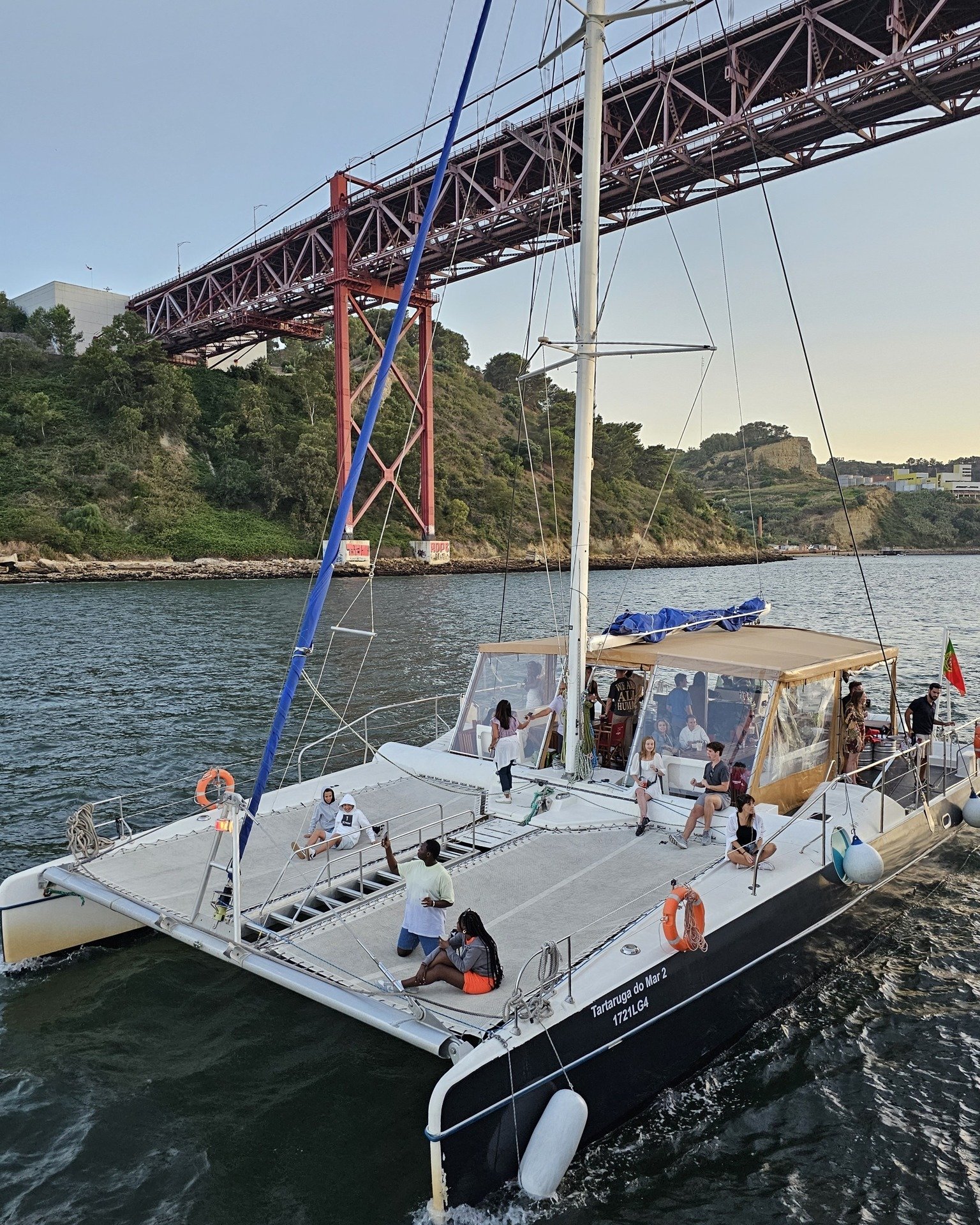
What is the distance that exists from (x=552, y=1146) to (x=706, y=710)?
6023 millimetres

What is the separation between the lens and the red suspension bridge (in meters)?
33.8

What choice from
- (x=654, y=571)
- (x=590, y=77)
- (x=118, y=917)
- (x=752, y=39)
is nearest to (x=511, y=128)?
(x=752, y=39)

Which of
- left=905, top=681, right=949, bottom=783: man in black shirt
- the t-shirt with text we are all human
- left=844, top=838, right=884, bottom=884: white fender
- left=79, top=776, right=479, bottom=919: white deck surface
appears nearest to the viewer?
the t-shirt with text we are all human

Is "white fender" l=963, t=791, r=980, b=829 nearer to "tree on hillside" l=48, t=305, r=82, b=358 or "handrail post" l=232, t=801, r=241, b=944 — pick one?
"handrail post" l=232, t=801, r=241, b=944

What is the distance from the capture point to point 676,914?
748 centimetres

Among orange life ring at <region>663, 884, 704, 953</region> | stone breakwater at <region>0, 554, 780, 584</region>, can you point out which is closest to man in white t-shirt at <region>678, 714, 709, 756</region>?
orange life ring at <region>663, 884, 704, 953</region>

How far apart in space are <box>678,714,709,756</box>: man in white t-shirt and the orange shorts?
481cm

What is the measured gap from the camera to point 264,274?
74188 mm

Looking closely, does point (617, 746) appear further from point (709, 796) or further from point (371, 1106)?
point (371, 1106)

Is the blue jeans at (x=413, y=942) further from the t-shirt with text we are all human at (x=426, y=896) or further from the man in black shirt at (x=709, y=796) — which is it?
the man in black shirt at (x=709, y=796)

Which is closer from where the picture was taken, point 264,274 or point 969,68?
point 969,68

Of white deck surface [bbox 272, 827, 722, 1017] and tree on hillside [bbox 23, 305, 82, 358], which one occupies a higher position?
tree on hillside [bbox 23, 305, 82, 358]

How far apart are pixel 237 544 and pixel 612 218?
116 feet

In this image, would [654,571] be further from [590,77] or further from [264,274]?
[590,77]
